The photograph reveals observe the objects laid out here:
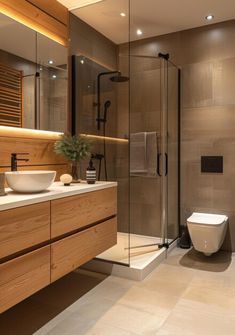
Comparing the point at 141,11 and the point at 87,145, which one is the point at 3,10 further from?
the point at 141,11

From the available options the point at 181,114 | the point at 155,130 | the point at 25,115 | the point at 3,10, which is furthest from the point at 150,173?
the point at 3,10

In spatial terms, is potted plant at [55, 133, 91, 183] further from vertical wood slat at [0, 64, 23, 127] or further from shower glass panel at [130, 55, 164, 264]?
shower glass panel at [130, 55, 164, 264]

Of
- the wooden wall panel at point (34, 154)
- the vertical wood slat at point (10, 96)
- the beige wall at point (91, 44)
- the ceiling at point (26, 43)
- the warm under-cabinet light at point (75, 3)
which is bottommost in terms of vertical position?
the wooden wall panel at point (34, 154)

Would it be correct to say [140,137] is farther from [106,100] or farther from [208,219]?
[208,219]

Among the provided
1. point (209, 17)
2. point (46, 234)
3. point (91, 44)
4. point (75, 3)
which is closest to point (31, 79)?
point (75, 3)

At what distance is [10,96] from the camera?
2184mm

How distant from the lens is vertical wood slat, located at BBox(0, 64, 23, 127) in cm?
212

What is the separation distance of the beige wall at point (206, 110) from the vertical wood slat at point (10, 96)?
199 centimetres

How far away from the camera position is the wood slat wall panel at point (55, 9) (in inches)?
97.0

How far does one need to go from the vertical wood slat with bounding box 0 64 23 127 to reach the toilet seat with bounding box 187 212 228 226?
1.94 m

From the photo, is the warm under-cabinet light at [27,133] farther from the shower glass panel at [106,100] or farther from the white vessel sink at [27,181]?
the white vessel sink at [27,181]

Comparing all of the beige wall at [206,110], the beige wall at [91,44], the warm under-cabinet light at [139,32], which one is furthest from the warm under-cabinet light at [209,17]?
the beige wall at [91,44]

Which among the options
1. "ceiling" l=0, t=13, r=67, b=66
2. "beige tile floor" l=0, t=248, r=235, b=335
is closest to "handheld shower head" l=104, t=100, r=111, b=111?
"ceiling" l=0, t=13, r=67, b=66

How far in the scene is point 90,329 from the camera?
1813 millimetres
